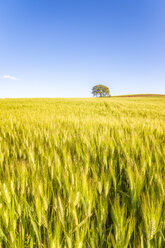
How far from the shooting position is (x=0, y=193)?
0.51 metres

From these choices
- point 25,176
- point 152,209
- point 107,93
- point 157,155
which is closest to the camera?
point 152,209

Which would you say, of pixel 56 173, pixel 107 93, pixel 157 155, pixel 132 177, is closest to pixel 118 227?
pixel 132 177

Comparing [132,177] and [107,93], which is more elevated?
[107,93]

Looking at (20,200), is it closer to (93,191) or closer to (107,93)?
(93,191)

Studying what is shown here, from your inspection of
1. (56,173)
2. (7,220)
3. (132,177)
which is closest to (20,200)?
(7,220)

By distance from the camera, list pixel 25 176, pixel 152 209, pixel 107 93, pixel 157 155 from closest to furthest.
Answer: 1. pixel 152 209
2. pixel 25 176
3. pixel 157 155
4. pixel 107 93

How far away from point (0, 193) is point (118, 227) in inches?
15.8

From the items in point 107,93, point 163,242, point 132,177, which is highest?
point 107,93

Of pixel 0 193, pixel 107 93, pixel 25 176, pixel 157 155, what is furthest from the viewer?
pixel 107 93

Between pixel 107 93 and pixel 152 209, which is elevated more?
pixel 107 93

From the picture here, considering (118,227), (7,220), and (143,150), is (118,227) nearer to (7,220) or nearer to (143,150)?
(7,220)

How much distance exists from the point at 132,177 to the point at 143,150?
1.09ft

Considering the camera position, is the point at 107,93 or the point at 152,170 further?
the point at 107,93

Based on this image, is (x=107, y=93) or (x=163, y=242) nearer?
(x=163, y=242)
